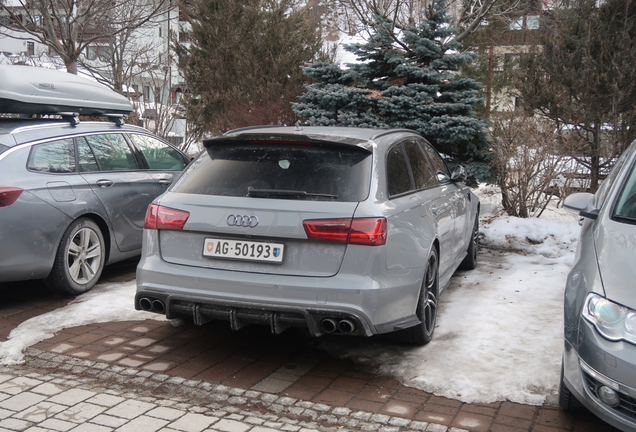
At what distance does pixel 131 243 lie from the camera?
6289mm

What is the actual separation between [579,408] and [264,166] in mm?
2393

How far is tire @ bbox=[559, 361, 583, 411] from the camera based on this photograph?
11.3ft

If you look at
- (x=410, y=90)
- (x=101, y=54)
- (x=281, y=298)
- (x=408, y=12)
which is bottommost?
(x=281, y=298)

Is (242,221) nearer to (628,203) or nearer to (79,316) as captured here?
(79,316)

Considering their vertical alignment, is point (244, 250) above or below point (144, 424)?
above

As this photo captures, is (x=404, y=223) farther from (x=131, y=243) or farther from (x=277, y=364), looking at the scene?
(x=131, y=243)

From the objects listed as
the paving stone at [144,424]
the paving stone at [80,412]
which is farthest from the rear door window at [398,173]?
the paving stone at [80,412]

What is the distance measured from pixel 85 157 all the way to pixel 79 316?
1.65 meters

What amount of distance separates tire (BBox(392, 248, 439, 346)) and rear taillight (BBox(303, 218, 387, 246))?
78 cm

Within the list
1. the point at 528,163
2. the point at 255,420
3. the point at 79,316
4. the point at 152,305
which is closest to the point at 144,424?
the point at 255,420

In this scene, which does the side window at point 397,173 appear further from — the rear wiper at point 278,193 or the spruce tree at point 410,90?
the spruce tree at point 410,90

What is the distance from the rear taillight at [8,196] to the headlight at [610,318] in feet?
13.9

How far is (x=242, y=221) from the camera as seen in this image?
3.84 m

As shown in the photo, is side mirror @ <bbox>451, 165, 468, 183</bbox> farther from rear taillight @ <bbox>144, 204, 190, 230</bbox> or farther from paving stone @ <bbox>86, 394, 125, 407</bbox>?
paving stone @ <bbox>86, 394, 125, 407</bbox>
